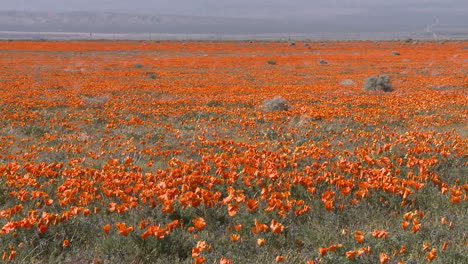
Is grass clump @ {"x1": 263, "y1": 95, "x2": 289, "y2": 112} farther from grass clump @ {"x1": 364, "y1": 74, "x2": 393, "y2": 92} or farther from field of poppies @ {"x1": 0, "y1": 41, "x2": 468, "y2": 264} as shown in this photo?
grass clump @ {"x1": 364, "y1": 74, "x2": 393, "y2": 92}

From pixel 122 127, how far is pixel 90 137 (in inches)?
71.7

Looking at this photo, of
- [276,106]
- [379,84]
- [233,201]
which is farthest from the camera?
[379,84]

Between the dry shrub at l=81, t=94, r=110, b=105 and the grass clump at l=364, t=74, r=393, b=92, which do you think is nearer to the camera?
the dry shrub at l=81, t=94, r=110, b=105

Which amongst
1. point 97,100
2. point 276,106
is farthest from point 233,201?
point 97,100

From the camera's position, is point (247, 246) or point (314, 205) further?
point (314, 205)

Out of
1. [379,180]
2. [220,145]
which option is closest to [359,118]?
[220,145]

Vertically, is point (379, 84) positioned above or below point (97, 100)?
above

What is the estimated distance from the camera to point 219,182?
5215 millimetres

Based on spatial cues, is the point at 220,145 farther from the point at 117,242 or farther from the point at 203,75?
the point at 203,75

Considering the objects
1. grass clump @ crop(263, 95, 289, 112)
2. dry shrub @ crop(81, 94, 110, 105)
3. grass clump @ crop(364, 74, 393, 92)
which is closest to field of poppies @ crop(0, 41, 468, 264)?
grass clump @ crop(263, 95, 289, 112)

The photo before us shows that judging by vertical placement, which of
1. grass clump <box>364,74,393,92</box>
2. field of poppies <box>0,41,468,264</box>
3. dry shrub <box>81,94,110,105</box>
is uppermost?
grass clump <box>364,74,393,92</box>

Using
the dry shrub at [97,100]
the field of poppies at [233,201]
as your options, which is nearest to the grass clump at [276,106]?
the field of poppies at [233,201]

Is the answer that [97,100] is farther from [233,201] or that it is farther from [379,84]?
[379,84]

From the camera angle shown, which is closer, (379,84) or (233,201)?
(233,201)
